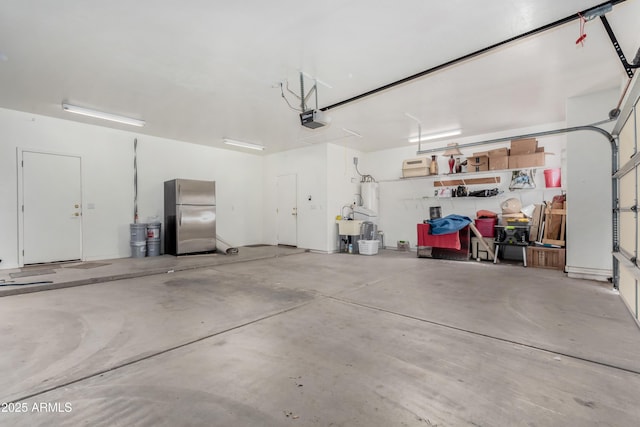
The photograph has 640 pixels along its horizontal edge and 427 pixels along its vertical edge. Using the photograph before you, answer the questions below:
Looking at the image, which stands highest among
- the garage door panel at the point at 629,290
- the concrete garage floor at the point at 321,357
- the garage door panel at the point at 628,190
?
the garage door panel at the point at 628,190

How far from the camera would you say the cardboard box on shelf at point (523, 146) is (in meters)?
5.99

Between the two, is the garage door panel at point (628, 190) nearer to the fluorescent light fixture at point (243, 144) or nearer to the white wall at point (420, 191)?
the white wall at point (420, 191)

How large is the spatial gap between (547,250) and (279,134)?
6.27 meters

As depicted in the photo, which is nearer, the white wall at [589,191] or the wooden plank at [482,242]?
the white wall at [589,191]

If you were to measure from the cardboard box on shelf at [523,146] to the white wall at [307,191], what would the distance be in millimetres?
4459

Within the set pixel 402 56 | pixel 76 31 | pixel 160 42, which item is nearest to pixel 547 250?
pixel 402 56

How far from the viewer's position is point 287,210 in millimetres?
8844

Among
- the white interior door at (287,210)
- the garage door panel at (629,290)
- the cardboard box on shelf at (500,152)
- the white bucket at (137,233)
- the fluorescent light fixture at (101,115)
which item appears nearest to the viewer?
the garage door panel at (629,290)

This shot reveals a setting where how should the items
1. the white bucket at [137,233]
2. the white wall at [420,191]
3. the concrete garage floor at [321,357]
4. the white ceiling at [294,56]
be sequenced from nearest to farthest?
the concrete garage floor at [321,357] < the white ceiling at [294,56] < the white wall at [420,191] < the white bucket at [137,233]

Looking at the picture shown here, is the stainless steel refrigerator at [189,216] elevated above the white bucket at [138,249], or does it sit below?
above

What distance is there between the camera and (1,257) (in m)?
5.27

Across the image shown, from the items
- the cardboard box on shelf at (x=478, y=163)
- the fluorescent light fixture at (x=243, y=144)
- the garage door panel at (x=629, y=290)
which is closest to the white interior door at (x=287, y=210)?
the fluorescent light fixture at (x=243, y=144)

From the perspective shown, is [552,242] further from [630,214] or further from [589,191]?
[630,214]

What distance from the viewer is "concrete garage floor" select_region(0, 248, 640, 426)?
162 centimetres
